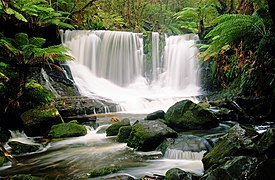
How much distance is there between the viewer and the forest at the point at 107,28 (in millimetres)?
5984

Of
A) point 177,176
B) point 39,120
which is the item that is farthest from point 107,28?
point 177,176

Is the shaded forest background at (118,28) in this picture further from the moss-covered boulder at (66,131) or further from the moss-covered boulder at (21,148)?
the moss-covered boulder at (21,148)

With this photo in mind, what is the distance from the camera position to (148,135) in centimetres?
552

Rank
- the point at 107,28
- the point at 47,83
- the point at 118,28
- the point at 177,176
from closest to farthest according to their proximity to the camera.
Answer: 1. the point at 177,176
2. the point at 47,83
3. the point at 107,28
4. the point at 118,28

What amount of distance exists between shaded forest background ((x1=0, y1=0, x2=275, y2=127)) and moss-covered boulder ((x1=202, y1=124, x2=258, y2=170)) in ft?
5.73

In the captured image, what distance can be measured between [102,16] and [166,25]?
220 inches

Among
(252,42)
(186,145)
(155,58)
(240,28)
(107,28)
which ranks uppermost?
(107,28)

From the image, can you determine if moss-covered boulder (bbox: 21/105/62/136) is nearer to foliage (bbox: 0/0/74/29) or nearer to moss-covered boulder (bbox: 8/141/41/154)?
moss-covered boulder (bbox: 8/141/41/154)

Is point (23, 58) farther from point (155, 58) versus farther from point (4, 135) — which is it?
point (155, 58)

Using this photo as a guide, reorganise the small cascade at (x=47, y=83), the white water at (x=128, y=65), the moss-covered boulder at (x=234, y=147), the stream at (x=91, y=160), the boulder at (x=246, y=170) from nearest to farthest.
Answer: the boulder at (x=246, y=170) → the moss-covered boulder at (x=234, y=147) → the stream at (x=91, y=160) → the small cascade at (x=47, y=83) → the white water at (x=128, y=65)

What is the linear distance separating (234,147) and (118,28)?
1326 centimetres

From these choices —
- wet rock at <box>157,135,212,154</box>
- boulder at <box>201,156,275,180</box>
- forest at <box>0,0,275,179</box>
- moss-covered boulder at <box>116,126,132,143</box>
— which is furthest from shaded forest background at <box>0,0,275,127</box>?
moss-covered boulder at <box>116,126,132,143</box>

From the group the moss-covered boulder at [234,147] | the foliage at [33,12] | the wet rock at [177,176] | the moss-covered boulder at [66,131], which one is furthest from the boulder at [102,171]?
the foliage at [33,12]

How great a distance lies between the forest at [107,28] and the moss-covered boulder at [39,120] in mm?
389
